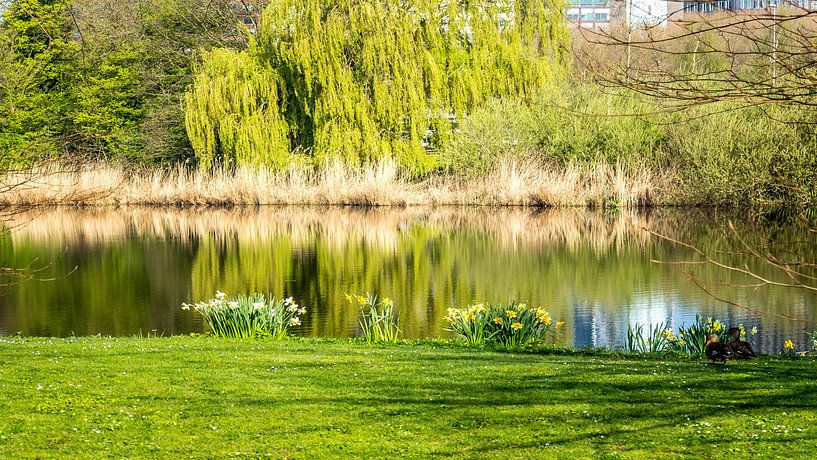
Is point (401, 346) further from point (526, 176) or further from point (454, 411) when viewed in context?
point (526, 176)

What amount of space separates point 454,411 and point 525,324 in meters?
4.46

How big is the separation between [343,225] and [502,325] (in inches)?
694

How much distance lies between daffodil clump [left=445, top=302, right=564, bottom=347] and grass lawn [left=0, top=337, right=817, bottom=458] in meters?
1.61

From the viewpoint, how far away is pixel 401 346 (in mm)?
10398

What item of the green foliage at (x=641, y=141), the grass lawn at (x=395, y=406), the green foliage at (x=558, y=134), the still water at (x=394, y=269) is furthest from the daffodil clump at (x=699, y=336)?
the green foliage at (x=558, y=134)

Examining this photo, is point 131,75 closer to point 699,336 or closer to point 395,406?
point 699,336

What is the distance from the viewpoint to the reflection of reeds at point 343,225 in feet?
80.9

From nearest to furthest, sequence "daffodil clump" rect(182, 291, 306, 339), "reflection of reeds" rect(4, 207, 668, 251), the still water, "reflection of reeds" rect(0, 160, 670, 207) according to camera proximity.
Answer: "daffodil clump" rect(182, 291, 306, 339)
the still water
"reflection of reeds" rect(4, 207, 668, 251)
"reflection of reeds" rect(0, 160, 670, 207)

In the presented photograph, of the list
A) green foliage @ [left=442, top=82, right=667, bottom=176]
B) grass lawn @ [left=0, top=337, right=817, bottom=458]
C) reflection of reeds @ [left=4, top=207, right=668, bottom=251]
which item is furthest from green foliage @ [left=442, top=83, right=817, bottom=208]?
grass lawn @ [left=0, top=337, right=817, bottom=458]

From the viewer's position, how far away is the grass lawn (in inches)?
209

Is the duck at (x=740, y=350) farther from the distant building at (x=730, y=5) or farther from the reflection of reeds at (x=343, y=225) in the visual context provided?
the reflection of reeds at (x=343, y=225)

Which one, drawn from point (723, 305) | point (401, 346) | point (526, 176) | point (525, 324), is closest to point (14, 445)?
point (401, 346)

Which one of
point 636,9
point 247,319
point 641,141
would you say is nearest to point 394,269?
point 636,9

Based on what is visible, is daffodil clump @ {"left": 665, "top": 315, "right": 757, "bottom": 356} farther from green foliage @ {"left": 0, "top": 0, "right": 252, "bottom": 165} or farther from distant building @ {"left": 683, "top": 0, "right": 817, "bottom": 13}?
green foliage @ {"left": 0, "top": 0, "right": 252, "bottom": 165}
